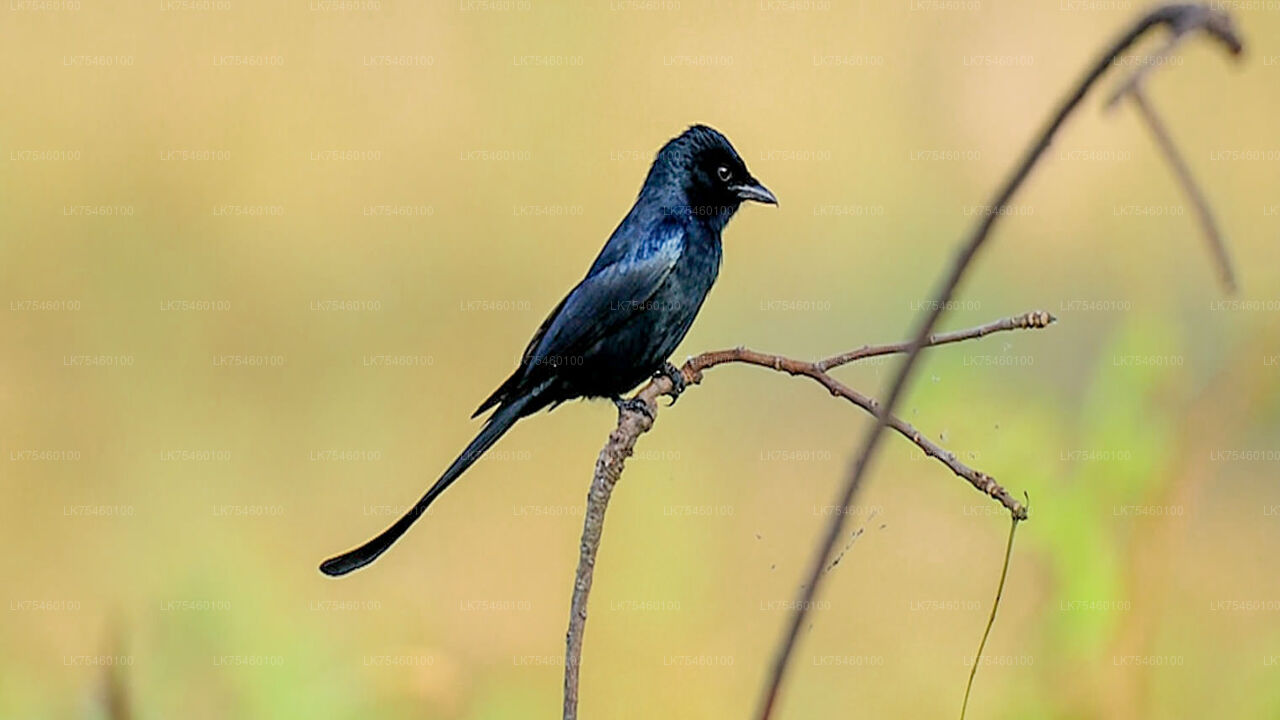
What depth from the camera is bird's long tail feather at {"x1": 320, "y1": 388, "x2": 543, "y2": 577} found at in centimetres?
144

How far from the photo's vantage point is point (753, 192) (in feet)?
9.36

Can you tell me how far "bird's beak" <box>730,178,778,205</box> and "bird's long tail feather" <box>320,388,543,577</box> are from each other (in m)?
0.70

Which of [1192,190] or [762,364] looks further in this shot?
[762,364]

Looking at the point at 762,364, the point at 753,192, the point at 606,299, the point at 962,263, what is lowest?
the point at 606,299

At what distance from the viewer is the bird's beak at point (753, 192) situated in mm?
2822

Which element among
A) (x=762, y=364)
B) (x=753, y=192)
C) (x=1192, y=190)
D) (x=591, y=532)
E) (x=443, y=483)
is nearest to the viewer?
(x=1192, y=190)

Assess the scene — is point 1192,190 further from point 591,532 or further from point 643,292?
point 643,292

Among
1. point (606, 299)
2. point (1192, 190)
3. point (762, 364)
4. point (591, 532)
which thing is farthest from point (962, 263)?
point (606, 299)

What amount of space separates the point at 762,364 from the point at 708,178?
5.90 feet

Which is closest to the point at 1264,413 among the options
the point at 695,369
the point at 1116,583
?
the point at 1116,583

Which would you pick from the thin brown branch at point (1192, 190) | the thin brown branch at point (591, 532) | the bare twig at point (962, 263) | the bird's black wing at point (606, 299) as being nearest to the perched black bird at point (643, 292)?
the bird's black wing at point (606, 299)

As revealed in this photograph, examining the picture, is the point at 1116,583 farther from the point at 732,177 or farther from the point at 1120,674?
the point at 732,177

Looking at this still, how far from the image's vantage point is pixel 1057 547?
1715 millimetres

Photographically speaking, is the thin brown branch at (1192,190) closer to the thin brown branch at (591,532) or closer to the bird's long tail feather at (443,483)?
the thin brown branch at (591,532)
